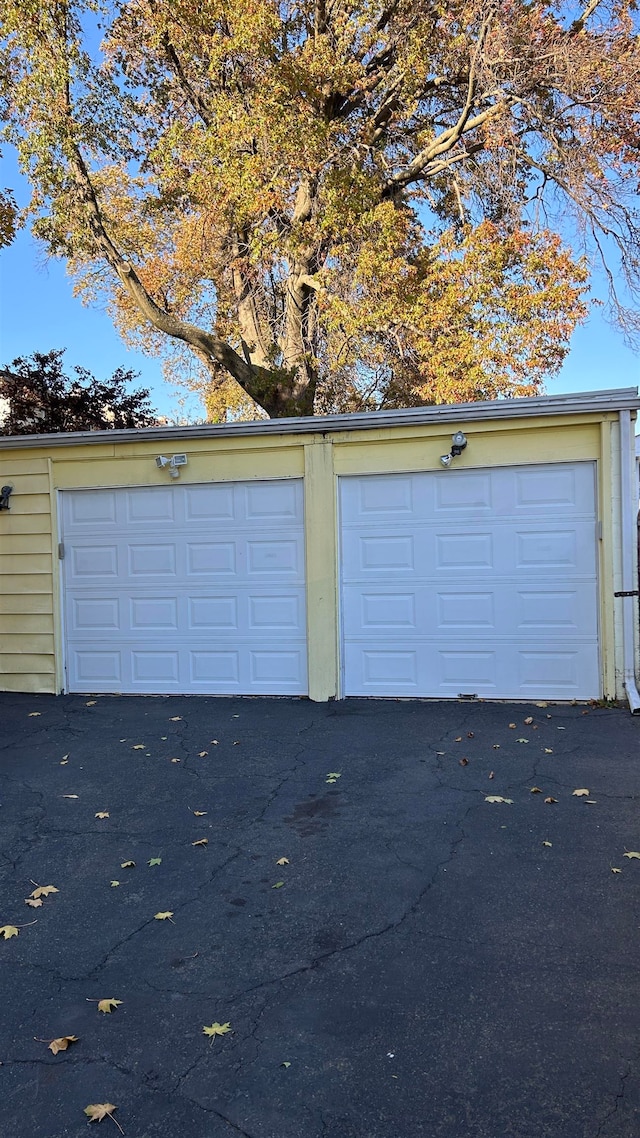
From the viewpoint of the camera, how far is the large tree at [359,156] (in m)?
11.1

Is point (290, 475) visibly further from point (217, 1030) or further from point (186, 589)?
point (217, 1030)

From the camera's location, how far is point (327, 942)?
2.91 meters

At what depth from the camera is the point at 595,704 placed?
6637 mm

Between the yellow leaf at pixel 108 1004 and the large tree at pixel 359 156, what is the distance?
10501 millimetres

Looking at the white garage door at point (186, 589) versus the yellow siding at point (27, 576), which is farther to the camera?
the yellow siding at point (27, 576)

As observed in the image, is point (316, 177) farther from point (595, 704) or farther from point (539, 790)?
point (539, 790)

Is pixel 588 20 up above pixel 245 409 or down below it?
above

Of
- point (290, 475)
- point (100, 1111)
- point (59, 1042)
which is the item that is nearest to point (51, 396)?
point (290, 475)

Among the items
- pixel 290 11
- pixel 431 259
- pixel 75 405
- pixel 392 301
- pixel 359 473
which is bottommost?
pixel 359 473

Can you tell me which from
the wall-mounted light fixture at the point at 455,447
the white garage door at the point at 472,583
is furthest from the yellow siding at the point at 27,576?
the wall-mounted light fixture at the point at 455,447

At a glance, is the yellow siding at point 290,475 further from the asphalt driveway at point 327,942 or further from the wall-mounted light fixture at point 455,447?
the asphalt driveway at point 327,942

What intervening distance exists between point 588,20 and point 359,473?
29.9 ft

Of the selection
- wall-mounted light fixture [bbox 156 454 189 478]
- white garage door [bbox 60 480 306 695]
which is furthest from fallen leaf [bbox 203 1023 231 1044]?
wall-mounted light fixture [bbox 156 454 189 478]

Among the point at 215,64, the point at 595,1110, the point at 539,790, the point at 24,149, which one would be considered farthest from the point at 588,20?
the point at 595,1110
